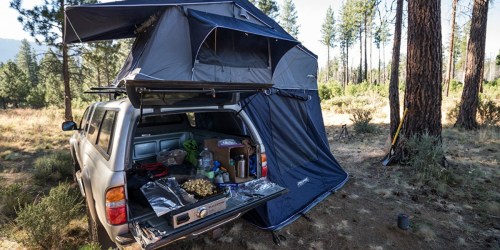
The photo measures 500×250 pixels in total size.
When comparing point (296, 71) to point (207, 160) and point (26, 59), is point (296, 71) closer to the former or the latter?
point (207, 160)

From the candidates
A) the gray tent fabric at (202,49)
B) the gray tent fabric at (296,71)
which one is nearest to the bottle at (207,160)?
the gray tent fabric at (202,49)

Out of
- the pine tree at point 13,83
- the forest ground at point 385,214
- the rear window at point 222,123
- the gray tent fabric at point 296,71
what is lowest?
the forest ground at point 385,214

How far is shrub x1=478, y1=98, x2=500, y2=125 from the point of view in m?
9.27

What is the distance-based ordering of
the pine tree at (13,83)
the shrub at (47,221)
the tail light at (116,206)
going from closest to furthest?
the tail light at (116,206) < the shrub at (47,221) < the pine tree at (13,83)

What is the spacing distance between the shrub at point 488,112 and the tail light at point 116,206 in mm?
11695

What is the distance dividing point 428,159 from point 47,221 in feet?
19.4

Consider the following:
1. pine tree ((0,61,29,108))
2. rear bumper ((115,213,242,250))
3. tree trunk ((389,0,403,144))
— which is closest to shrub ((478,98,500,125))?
tree trunk ((389,0,403,144))

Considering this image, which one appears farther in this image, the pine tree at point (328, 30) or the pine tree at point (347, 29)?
the pine tree at point (328, 30)

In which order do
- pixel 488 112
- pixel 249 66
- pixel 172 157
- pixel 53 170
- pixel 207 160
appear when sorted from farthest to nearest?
pixel 488 112 < pixel 53 170 < pixel 249 66 < pixel 172 157 < pixel 207 160

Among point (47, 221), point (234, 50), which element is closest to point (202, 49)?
point (234, 50)

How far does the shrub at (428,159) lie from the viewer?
15.3ft

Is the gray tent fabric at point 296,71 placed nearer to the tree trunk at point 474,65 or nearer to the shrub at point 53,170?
the shrub at point 53,170

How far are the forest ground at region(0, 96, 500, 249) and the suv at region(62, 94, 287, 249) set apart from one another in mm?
851

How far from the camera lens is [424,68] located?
16.4 ft
